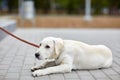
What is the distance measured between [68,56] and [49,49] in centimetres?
46

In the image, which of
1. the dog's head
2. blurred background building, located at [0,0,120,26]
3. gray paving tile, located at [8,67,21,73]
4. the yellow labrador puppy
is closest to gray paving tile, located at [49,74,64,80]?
the yellow labrador puppy

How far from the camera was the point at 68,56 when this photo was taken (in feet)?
20.6

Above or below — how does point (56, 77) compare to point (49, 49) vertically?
below

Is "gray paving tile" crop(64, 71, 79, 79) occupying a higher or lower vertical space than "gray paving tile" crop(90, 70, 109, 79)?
higher

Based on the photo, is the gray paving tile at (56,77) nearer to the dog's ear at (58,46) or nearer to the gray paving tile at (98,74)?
the dog's ear at (58,46)

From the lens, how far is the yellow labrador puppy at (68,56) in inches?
238

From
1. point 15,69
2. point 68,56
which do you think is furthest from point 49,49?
point 15,69

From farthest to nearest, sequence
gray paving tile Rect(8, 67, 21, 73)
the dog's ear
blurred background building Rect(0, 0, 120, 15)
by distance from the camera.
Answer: blurred background building Rect(0, 0, 120, 15), gray paving tile Rect(8, 67, 21, 73), the dog's ear

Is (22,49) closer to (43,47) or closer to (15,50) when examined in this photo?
(15,50)

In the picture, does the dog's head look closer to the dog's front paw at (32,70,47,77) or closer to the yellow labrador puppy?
the yellow labrador puppy

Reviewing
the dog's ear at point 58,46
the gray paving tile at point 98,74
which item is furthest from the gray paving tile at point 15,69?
the gray paving tile at point 98,74

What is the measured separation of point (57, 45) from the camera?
20.1 ft

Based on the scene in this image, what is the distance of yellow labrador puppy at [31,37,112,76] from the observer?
19.8 ft

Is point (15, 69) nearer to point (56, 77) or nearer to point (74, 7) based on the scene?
point (56, 77)
